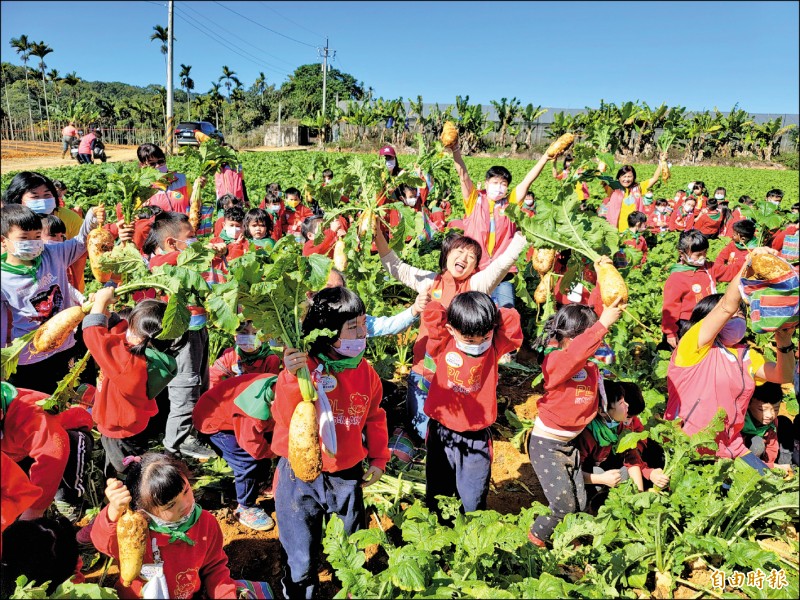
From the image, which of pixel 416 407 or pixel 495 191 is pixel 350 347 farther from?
pixel 495 191

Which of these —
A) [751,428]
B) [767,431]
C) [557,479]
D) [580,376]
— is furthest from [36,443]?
[767,431]

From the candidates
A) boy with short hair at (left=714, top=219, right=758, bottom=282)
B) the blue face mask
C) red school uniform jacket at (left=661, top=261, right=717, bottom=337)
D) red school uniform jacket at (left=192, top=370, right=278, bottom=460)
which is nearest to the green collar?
red school uniform jacket at (left=192, top=370, right=278, bottom=460)

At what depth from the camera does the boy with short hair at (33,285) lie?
3.06 m

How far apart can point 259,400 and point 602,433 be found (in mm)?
1984

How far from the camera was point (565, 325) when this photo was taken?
301 centimetres

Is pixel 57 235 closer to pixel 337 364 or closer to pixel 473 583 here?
pixel 337 364

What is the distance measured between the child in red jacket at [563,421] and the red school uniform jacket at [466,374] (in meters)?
0.27

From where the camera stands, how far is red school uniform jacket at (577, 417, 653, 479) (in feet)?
10.4

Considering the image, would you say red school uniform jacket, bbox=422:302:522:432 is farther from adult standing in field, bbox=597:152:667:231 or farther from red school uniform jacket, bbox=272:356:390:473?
adult standing in field, bbox=597:152:667:231

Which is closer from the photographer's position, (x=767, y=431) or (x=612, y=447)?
(x=612, y=447)

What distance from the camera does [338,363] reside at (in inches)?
97.4

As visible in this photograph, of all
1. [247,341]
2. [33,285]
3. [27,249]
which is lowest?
[247,341]

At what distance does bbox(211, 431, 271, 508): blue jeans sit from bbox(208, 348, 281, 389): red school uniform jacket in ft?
1.37

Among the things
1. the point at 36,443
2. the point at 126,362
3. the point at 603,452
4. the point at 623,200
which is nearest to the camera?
the point at 36,443
